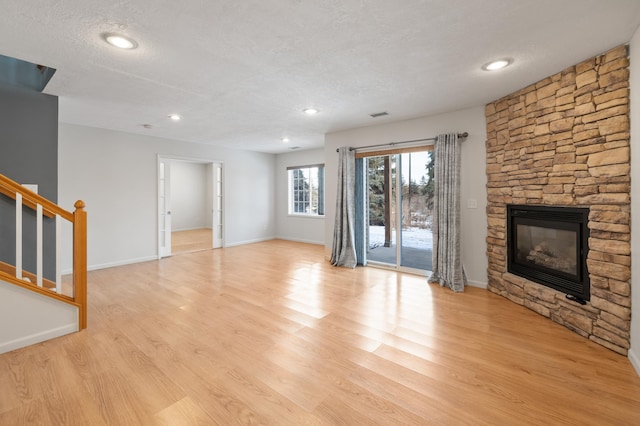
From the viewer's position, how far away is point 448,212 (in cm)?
381

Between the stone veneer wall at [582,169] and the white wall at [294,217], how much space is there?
4.35 m

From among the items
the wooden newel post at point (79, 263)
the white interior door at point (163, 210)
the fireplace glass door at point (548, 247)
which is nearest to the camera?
the wooden newel post at point (79, 263)

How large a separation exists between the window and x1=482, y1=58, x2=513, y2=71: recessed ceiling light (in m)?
4.66

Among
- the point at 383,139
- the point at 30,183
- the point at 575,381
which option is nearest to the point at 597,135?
the point at 575,381

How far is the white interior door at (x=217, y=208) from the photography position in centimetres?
660

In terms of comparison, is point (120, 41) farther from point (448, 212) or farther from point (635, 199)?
point (635, 199)

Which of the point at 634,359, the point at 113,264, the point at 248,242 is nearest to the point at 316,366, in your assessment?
the point at 634,359

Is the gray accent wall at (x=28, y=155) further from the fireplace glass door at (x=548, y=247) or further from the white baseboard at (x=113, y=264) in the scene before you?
the fireplace glass door at (x=548, y=247)

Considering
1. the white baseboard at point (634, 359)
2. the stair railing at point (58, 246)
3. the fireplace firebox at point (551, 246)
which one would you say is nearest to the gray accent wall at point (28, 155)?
the stair railing at point (58, 246)

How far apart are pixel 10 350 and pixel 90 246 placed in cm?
291

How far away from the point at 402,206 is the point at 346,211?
0.97 meters

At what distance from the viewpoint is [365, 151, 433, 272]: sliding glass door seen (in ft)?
14.2

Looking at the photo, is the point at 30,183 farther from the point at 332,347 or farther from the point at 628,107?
the point at 628,107

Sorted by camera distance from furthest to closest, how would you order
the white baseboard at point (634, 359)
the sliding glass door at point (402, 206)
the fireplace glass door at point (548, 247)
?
1. the sliding glass door at point (402, 206)
2. the fireplace glass door at point (548, 247)
3. the white baseboard at point (634, 359)
